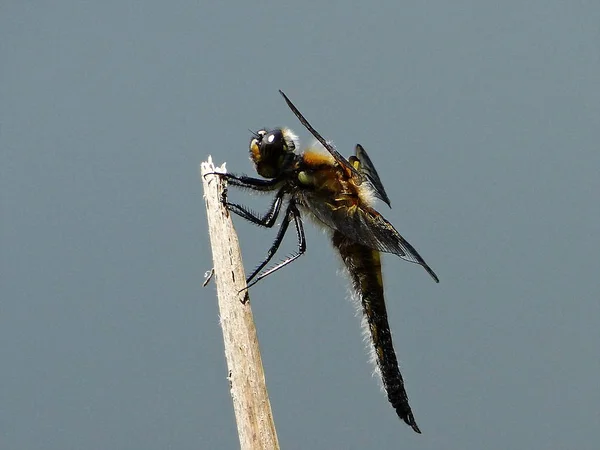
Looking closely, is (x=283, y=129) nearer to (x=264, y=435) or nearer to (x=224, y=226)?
(x=224, y=226)

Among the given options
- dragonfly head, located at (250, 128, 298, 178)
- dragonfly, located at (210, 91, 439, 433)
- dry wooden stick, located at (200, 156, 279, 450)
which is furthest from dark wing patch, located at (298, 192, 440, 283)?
dry wooden stick, located at (200, 156, 279, 450)

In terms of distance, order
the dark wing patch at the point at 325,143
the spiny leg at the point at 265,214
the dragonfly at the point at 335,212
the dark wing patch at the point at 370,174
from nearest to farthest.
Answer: the dark wing patch at the point at 325,143, the spiny leg at the point at 265,214, the dragonfly at the point at 335,212, the dark wing patch at the point at 370,174

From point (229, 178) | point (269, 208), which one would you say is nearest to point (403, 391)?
point (269, 208)

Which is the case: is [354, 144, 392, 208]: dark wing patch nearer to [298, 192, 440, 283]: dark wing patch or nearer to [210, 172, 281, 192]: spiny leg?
[298, 192, 440, 283]: dark wing patch

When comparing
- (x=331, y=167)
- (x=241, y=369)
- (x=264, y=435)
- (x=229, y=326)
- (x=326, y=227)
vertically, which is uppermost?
(x=331, y=167)

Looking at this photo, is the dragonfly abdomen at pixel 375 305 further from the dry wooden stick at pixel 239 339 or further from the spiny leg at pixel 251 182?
the dry wooden stick at pixel 239 339

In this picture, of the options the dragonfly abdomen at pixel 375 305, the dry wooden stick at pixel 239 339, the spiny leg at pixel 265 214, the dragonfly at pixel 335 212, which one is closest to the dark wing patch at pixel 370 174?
the dragonfly at pixel 335 212
